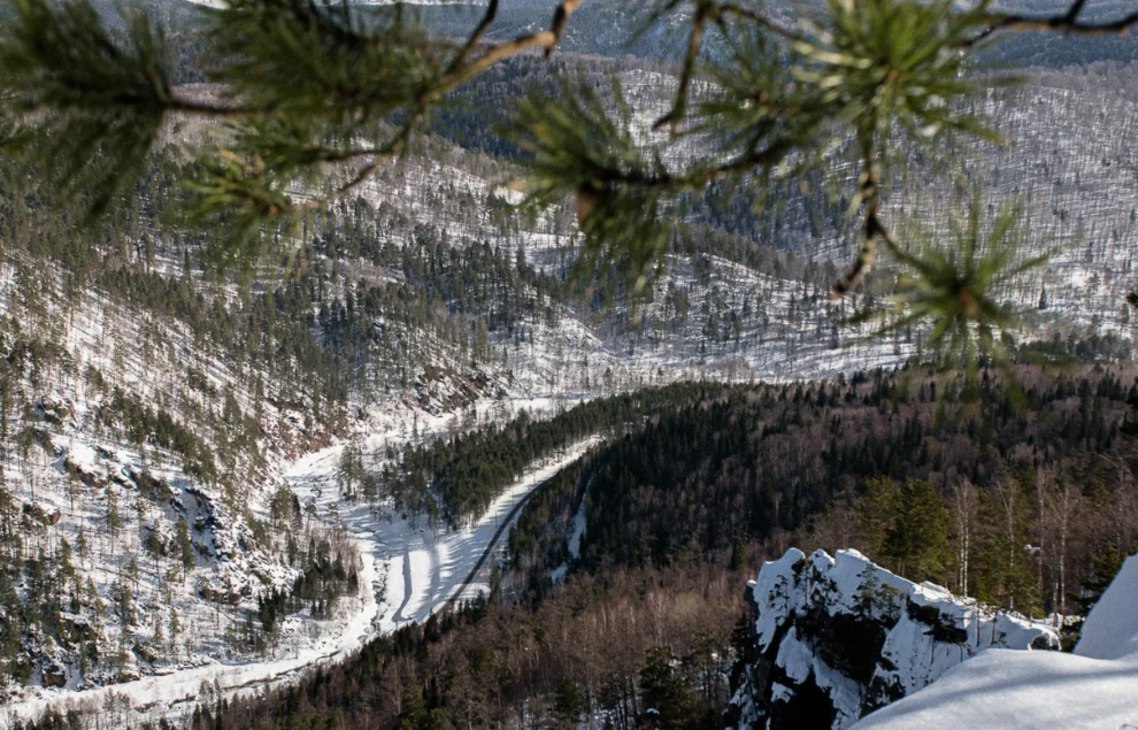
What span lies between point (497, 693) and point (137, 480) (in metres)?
49.1

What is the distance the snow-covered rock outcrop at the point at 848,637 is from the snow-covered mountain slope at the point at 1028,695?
456 inches

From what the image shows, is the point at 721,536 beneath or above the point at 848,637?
beneath

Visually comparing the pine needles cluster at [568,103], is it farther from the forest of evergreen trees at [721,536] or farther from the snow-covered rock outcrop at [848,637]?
the snow-covered rock outcrop at [848,637]

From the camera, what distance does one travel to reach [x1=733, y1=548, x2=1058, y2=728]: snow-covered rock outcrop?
18.7 m

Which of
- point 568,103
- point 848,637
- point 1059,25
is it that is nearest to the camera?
point 1059,25

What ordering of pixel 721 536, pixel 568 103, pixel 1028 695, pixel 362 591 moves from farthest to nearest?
pixel 362 591 → pixel 721 536 → pixel 1028 695 → pixel 568 103

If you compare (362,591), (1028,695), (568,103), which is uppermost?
(568,103)

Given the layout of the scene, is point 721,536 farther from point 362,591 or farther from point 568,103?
point 568,103

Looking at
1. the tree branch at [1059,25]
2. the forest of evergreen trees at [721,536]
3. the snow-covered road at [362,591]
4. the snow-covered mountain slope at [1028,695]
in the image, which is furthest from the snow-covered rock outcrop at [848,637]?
the snow-covered road at [362,591]

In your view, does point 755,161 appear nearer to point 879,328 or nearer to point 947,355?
point 879,328

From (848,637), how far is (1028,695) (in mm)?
19524

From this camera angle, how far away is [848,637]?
23.6 meters

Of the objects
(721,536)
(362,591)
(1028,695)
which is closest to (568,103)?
(1028,695)

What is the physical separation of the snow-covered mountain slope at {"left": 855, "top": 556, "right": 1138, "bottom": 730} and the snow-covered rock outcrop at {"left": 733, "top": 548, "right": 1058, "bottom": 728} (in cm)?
1158
